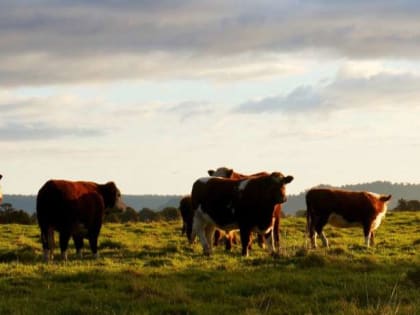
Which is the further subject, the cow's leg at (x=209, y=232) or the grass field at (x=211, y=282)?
the cow's leg at (x=209, y=232)

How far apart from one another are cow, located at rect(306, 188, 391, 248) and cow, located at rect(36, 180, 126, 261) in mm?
7088

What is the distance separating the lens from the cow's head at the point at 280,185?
20375 millimetres

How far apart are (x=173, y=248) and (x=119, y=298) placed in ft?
28.3

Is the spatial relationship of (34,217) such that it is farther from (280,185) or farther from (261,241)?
Result: (280,185)

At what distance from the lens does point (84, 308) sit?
40.7ft

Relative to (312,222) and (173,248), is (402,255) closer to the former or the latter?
(312,222)

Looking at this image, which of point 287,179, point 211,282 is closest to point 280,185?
point 287,179

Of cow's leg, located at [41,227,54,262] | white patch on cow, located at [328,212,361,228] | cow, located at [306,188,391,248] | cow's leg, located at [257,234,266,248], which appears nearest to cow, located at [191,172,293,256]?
cow's leg, located at [257,234,266,248]

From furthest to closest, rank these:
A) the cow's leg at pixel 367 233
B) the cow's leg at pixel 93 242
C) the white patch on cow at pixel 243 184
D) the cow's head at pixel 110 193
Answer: the cow's leg at pixel 367 233
the cow's head at pixel 110 193
the white patch on cow at pixel 243 184
the cow's leg at pixel 93 242

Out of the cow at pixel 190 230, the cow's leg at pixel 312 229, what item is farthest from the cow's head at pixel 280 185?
the cow's leg at pixel 312 229

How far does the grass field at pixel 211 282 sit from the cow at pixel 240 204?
2.31ft

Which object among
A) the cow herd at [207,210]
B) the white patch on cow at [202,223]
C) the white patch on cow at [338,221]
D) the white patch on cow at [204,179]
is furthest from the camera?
the white patch on cow at [338,221]

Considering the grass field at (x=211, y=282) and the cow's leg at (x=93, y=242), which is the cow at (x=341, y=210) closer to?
the grass field at (x=211, y=282)

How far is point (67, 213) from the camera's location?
65.0ft
